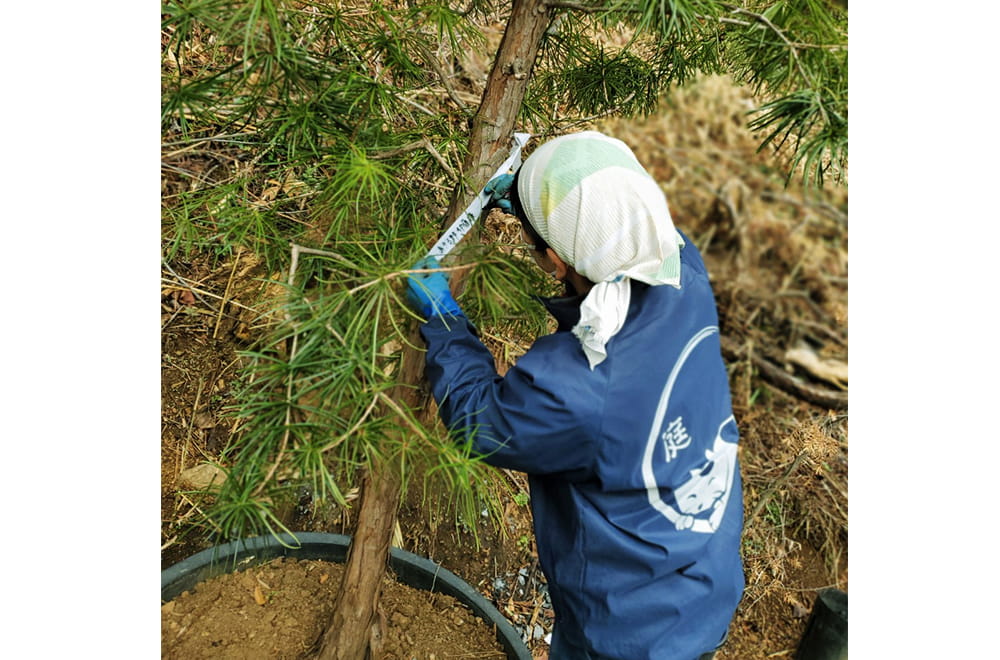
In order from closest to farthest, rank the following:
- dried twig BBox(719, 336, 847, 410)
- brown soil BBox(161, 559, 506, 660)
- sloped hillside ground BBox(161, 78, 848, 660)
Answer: brown soil BBox(161, 559, 506, 660) → sloped hillside ground BBox(161, 78, 848, 660) → dried twig BBox(719, 336, 847, 410)

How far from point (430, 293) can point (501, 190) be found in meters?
0.18

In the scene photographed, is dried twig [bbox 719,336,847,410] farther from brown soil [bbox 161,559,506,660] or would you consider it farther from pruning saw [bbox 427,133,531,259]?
pruning saw [bbox 427,133,531,259]

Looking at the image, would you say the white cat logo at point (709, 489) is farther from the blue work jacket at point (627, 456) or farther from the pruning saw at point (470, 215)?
the pruning saw at point (470, 215)

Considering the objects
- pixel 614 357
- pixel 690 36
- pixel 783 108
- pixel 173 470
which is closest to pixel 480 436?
pixel 614 357

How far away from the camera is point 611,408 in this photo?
963 millimetres

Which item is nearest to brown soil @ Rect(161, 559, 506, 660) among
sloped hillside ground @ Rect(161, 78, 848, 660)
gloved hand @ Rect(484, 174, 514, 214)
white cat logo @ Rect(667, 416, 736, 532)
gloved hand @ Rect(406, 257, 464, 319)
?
sloped hillside ground @ Rect(161, 78, 848, 660)

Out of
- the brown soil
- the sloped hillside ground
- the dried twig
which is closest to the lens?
the brown soil

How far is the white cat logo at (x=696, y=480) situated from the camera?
1.02 m

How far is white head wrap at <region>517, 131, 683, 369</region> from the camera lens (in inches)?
36.7

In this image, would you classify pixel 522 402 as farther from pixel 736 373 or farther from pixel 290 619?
pixel 736 373

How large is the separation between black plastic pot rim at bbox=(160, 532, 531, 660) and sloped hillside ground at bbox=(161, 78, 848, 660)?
0.07m

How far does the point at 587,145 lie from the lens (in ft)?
3.13

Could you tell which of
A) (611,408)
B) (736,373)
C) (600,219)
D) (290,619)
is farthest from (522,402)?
(736,373)

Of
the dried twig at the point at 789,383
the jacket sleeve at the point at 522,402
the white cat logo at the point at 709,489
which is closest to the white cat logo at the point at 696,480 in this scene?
the white cat logo at the point at 709,489
